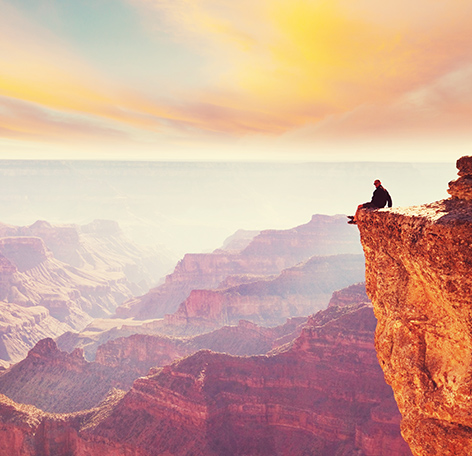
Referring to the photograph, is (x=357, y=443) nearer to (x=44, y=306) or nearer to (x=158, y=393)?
(x=158, y=393)

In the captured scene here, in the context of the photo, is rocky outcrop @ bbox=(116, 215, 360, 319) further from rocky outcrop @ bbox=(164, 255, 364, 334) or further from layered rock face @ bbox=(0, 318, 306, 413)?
layered rock face @ bbox=(0, 318, 306, 413)

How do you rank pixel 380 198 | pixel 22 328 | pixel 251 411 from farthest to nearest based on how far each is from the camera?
pixel 22 328 < pixel 251 411 < pixel 380 198

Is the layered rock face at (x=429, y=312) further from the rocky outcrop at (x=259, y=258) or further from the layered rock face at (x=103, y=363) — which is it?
the rocky outcrop at (x=259, y=258)

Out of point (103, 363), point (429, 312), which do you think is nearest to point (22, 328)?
point (103, 363)

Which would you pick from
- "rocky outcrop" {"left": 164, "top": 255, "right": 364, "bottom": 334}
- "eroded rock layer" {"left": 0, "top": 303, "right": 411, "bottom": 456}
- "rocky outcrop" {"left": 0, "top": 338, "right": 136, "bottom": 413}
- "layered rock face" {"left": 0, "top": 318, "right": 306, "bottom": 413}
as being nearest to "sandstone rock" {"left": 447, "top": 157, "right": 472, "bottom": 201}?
"eroded rock layer" {"left": 0, "top": 303, "right": 411, "bottom": 456}

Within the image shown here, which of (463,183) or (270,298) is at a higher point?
(463,183)

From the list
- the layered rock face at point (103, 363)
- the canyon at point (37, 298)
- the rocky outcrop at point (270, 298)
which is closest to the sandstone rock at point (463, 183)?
the layered rock face at point (103, 363)

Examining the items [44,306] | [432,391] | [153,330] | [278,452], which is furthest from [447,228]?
[44,306]

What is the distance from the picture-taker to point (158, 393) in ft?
159

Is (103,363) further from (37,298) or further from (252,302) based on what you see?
(37,298)

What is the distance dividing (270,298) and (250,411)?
6814 cm

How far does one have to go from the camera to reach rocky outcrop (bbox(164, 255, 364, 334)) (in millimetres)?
108812

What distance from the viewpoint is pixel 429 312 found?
10.4 m

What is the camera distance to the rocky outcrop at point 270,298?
108812mm
